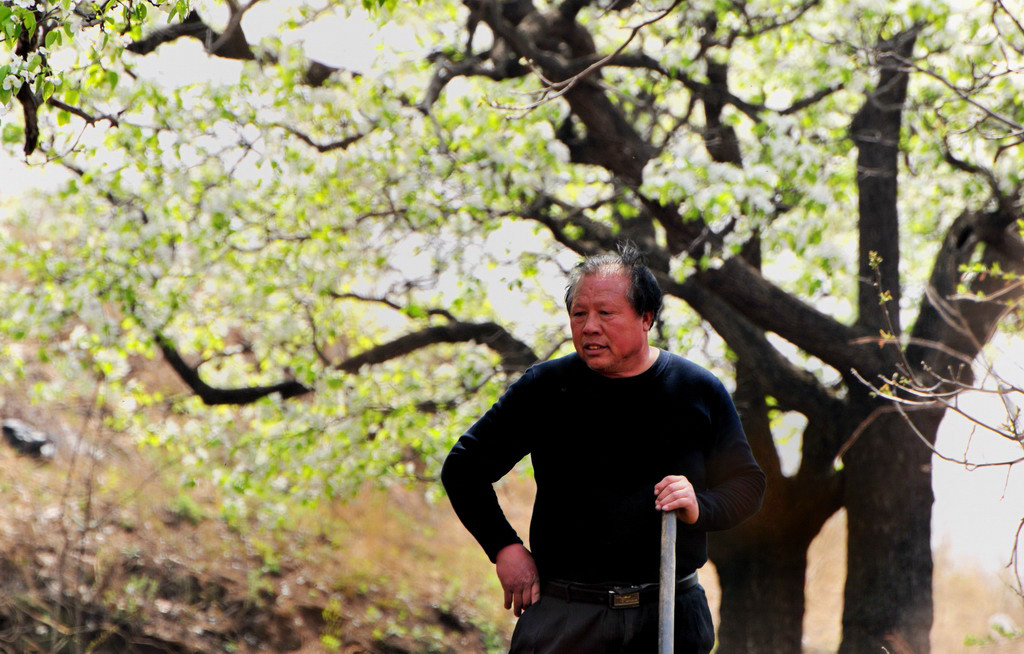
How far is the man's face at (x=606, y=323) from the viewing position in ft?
9.12

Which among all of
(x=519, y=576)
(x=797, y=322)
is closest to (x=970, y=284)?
(x=797, y=322)

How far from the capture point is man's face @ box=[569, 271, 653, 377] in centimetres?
278

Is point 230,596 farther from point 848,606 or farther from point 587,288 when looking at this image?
point 587,288

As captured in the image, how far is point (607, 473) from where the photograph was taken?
2807 mm

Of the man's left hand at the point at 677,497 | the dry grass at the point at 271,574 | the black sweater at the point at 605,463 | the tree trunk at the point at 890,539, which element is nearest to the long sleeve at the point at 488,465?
the black sweater at the point at 605,463

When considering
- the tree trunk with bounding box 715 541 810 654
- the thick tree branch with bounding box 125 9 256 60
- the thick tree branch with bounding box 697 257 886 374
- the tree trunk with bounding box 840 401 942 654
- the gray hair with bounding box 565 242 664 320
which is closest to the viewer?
the gray hair with bounding box 565 242 664 320

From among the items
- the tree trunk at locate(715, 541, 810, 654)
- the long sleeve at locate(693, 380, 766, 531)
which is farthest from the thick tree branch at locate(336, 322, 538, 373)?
the long sleeve at locate(693, 380, 766, 531)

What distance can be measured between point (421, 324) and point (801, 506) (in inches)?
139

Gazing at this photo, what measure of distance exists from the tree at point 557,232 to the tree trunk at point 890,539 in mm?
20

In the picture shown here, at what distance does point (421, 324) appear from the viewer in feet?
30.1

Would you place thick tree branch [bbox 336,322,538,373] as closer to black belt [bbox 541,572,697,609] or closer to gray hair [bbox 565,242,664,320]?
gray hair [bbox 565,242,664,320]

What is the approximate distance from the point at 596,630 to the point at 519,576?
0.25 m

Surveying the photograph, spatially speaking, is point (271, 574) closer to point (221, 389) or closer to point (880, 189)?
point (221, 389)

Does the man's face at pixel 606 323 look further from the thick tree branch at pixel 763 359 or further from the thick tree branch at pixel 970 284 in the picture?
the thick tree branch at pixel 970 284
